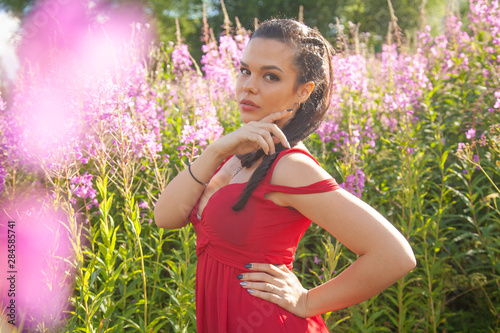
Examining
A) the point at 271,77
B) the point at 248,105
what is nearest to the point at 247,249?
the point at 248,105

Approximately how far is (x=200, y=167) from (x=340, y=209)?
1.82 feet

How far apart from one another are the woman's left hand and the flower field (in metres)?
0.84

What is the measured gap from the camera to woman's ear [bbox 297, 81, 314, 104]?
5.73 ft

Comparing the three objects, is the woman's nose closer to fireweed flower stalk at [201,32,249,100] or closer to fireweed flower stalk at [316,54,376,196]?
fireweed flower stalk at [316,54,376,196]

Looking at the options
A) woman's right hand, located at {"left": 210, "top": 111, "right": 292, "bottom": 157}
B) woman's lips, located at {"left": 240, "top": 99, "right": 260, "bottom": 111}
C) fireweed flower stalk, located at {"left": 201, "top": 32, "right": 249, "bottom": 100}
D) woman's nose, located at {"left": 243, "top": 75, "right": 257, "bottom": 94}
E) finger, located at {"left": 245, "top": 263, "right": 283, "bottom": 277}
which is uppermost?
woman's nose, located at {"left": 243, "top": 75, "right": 257, "bottom": 94}

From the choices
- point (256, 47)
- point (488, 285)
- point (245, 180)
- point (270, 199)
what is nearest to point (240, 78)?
point (256, 47)

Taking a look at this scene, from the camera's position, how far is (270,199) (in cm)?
156

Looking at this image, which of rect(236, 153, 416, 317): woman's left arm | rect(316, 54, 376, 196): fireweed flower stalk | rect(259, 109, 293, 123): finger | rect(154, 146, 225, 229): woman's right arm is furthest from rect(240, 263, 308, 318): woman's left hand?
rect(316, 54, 376, 196): fireweed flower stalk

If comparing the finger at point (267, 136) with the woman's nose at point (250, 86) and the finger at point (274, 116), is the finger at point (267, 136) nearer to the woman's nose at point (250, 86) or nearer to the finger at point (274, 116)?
the finger at point (274, 116)

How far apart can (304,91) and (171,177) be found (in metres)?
2.21

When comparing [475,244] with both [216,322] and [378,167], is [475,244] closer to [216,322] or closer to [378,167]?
[378,167]

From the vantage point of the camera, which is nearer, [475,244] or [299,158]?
[299,158]

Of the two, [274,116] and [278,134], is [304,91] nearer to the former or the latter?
[274,116]

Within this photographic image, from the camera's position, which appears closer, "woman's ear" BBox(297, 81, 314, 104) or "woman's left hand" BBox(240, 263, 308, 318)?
"woman's left hand" BBox(240, 263, 308, 318)
